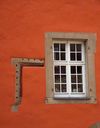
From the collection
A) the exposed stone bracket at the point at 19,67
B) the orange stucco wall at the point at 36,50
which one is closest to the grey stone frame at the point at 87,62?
the orange stucco wall at the point at 36,50

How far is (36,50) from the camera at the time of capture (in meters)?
9.12

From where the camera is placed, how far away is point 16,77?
8945 millimetres

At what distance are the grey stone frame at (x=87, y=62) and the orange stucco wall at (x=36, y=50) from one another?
0.11 m

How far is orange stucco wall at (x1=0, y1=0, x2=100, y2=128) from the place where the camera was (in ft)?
29.0

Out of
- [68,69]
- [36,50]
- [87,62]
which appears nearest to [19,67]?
[36,50]

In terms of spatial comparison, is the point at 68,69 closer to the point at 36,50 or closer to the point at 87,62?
the point at 87,62

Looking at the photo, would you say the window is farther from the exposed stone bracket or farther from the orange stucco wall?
the exposed stone bracket

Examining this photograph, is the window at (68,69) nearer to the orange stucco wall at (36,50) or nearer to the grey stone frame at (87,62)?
the grey stone frame at (87,62)

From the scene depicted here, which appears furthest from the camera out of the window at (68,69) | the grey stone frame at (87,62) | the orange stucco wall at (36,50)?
the window at (68,69)

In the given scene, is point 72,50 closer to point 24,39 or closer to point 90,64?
point 90,64

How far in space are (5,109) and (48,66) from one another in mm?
1544

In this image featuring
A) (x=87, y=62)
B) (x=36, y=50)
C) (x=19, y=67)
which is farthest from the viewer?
(x=87, y=62)

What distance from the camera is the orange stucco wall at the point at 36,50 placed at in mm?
8844

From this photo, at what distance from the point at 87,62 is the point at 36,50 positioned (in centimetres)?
140
